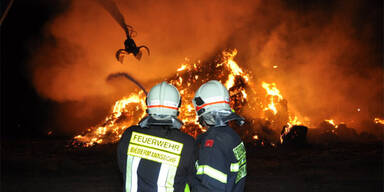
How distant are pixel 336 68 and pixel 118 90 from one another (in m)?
20.6

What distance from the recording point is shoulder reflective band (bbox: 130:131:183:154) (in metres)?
2.53

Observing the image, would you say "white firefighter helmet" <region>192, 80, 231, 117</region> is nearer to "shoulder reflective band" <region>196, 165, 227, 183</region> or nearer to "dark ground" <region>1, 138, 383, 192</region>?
"shoulder reflective band" <region>196, 165, 227, 183</region>

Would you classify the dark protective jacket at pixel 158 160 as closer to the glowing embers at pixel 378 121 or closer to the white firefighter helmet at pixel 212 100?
the white firefighter helmet at pixel 212 100

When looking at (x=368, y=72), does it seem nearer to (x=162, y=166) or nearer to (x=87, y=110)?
(x=87, y=110)

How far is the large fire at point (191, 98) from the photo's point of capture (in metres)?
17.9

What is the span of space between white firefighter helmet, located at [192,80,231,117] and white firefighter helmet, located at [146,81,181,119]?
26 centimetres

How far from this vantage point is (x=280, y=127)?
19.0 meters

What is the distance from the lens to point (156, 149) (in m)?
2.54

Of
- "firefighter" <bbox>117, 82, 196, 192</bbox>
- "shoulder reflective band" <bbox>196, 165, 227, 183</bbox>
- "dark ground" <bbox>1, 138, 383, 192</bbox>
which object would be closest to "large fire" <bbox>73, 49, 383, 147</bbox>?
"dark ground" <bbox>1, 138, 383, 192</bbox>

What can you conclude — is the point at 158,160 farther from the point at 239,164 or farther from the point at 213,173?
the point at 239,164

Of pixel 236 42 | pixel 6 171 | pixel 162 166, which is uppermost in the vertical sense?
pixel 236 42

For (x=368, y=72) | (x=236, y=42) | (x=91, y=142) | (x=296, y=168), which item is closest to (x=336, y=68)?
(x=368, y=72)

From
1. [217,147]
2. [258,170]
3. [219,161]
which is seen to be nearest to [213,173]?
[219,161]

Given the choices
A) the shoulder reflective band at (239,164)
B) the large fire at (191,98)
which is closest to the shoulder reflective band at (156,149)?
the shoulder reflective band at (239,164)
